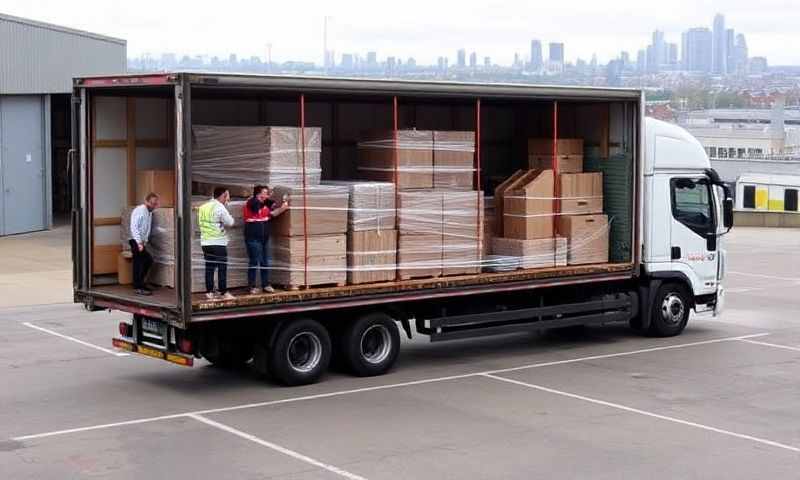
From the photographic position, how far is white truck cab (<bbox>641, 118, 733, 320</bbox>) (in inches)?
695

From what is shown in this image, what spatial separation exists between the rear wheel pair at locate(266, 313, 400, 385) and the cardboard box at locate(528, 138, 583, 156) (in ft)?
12.6

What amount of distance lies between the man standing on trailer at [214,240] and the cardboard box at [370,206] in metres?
1.63

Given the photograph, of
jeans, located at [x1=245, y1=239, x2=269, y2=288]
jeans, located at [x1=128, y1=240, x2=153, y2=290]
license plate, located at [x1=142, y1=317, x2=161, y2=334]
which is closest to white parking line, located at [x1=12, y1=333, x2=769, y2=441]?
license plate, located at [x1=142, y1=317, x2=161, y2=334]

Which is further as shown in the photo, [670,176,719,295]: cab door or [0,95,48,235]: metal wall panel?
[0,95,48,235]: metal wall panel

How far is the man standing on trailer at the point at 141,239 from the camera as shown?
1409cm

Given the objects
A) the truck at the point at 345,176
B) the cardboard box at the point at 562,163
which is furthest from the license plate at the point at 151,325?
the cardboard box at the point at 562,163

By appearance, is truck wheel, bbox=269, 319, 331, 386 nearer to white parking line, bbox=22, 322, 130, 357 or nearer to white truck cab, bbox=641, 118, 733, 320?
white parking line, bbox=22, 322, 130, 357

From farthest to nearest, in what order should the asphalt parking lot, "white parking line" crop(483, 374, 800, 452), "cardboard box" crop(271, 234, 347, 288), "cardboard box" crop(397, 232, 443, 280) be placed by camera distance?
"cardboard box" crop(397, 232, 443, 280)
"cardboard box" crop(271, 234, 347, 288)
"white parking line" crop(483, 374, 800, 452)
the asphalt parking lot

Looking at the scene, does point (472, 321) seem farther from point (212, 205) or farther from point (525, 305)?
point (212, 205)

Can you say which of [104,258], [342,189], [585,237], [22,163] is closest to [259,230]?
[342,189]

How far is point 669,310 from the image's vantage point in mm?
18125

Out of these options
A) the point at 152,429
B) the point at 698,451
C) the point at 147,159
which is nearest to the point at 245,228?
the point at 147,159

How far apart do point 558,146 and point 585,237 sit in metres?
1.31

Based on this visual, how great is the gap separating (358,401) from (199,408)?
1704 millimetres
